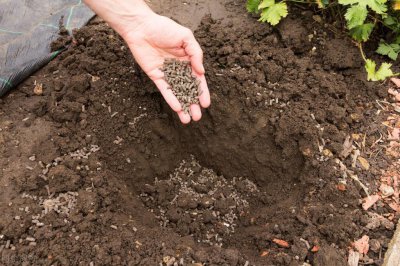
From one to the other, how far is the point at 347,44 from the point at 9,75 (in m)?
2.64

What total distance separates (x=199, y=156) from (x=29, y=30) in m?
1.75

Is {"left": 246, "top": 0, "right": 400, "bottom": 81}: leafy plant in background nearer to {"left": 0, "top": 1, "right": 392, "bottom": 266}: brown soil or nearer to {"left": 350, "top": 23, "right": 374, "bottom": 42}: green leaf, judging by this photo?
{"left": 350, "top": 23, "right": 374, "bottom": 42}: green leaf

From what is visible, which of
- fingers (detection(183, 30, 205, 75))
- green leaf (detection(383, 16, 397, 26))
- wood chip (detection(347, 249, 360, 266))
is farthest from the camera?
green leaf (detection(383, 16, 397, 26))

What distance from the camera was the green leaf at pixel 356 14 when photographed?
3100 millimetres

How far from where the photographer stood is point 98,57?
337 centimetres

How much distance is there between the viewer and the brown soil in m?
2.56

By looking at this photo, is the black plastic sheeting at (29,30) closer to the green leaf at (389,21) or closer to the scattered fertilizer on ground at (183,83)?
the scattered fertilizer on ground at (183,83)

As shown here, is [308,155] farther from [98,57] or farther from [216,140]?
[98,57]

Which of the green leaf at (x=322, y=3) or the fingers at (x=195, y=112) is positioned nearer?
the fingers at (x=195, y=112)

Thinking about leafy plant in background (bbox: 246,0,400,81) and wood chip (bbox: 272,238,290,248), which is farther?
leafy plant in background (bbox: 246,0,400,81)

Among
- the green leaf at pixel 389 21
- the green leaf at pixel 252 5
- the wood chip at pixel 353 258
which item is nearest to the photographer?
the wood chip at pixel 353 258

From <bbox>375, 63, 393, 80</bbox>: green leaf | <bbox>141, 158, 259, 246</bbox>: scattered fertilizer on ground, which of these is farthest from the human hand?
<bbox>375, 63, 393, 80</bbox>: green leaf

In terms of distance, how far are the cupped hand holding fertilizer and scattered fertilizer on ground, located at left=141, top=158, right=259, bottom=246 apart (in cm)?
61

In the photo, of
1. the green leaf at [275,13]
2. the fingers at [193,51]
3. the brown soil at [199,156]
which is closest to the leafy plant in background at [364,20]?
the green leaf at [275,13]
